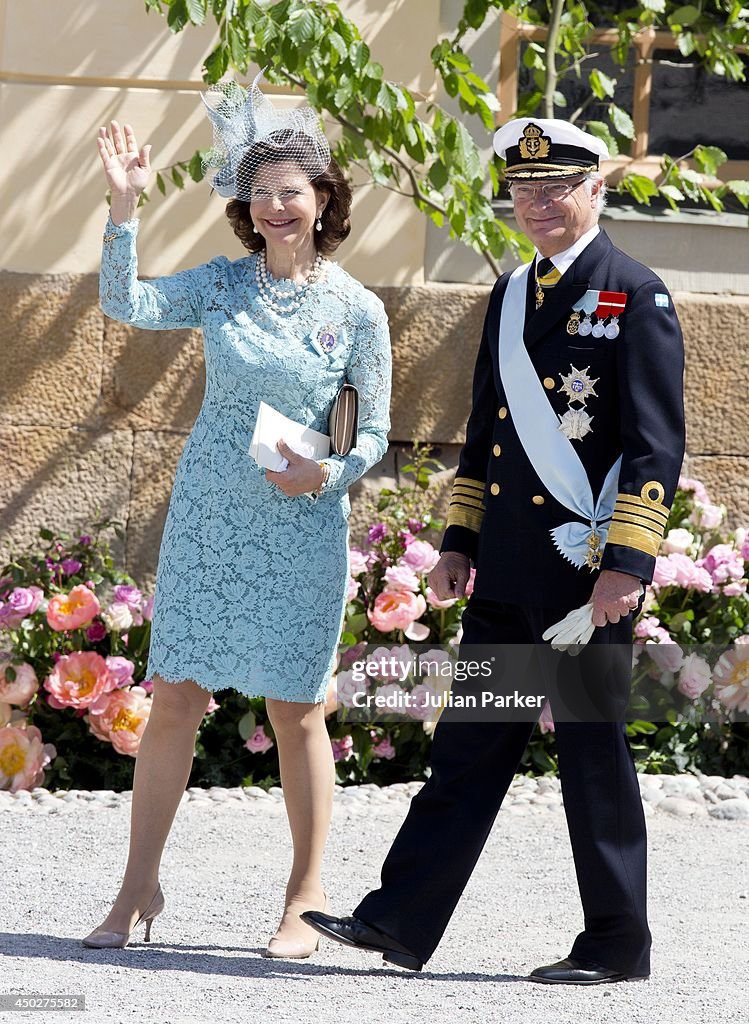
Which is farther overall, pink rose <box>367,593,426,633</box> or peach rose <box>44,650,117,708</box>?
pink rose <box>367,593,426,633</box>

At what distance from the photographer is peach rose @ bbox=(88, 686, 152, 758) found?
4961mm

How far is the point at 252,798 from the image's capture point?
16.2ft

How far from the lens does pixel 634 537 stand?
3.08 m

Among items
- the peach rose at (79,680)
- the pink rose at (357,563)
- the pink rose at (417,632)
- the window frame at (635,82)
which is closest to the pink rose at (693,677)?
the pink rose at (417,632)

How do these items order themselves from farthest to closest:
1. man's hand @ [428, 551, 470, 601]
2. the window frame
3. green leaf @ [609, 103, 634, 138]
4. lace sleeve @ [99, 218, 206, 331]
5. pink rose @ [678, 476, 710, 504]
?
the window frame
green leaf @ [609, 103, 634, 138]
pink rose @ [678, 476, 710, 504]
man's hand @ [428, 551, 470, 601]
lace sleeve @ [99, 218, 206, 331]

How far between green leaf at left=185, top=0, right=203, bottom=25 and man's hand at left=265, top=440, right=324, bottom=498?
6.80 ft

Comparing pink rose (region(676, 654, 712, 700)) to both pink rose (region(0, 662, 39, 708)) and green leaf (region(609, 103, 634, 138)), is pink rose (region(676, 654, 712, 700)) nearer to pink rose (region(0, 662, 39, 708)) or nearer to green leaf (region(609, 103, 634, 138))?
green leaf (region(609, 103, 634, 138))

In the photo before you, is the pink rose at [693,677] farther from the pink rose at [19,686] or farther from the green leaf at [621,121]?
the pink rose at [19,686]

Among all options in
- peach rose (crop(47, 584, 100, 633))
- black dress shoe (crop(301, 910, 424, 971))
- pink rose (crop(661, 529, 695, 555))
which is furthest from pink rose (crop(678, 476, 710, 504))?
black dress shoe (crop(301, 910, 424, 971))

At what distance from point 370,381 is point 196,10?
6.34 feet

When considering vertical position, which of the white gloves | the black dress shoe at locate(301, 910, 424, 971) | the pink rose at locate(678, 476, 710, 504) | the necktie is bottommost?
the black dress shoe at locate(301, 910, 424, 971)

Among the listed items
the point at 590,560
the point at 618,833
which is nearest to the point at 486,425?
the point at 590,560

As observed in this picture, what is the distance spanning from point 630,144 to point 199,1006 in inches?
173

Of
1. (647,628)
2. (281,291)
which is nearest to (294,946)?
(281,291)
